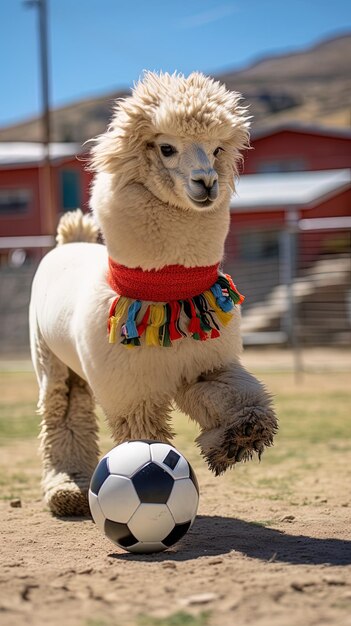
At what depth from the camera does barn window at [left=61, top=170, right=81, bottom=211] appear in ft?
115


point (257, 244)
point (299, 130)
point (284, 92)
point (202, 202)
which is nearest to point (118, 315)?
point (202, 202)

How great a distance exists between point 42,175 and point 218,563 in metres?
31.7

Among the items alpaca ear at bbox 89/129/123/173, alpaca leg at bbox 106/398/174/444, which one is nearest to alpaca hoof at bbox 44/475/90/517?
alpaca leg at bbox 106/398/174/444

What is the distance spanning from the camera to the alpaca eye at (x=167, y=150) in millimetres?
5191

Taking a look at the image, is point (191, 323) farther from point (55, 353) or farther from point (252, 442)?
point (55, 353)

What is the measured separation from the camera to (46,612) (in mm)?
3416

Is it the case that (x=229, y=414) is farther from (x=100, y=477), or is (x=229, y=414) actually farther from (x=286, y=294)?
(x=286, y=294)

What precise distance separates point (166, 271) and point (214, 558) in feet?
5.18

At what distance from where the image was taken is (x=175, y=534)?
4605mm

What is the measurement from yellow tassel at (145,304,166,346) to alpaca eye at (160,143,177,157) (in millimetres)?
821

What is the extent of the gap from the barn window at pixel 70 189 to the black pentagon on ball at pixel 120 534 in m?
30.9

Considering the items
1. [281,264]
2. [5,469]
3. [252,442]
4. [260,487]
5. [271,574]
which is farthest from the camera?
[281,264]

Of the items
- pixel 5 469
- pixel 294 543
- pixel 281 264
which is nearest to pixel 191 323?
pixel 294 543

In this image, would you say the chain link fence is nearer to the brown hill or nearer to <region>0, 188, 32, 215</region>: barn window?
<region>0, 188, 32, 215</region>: barn window
